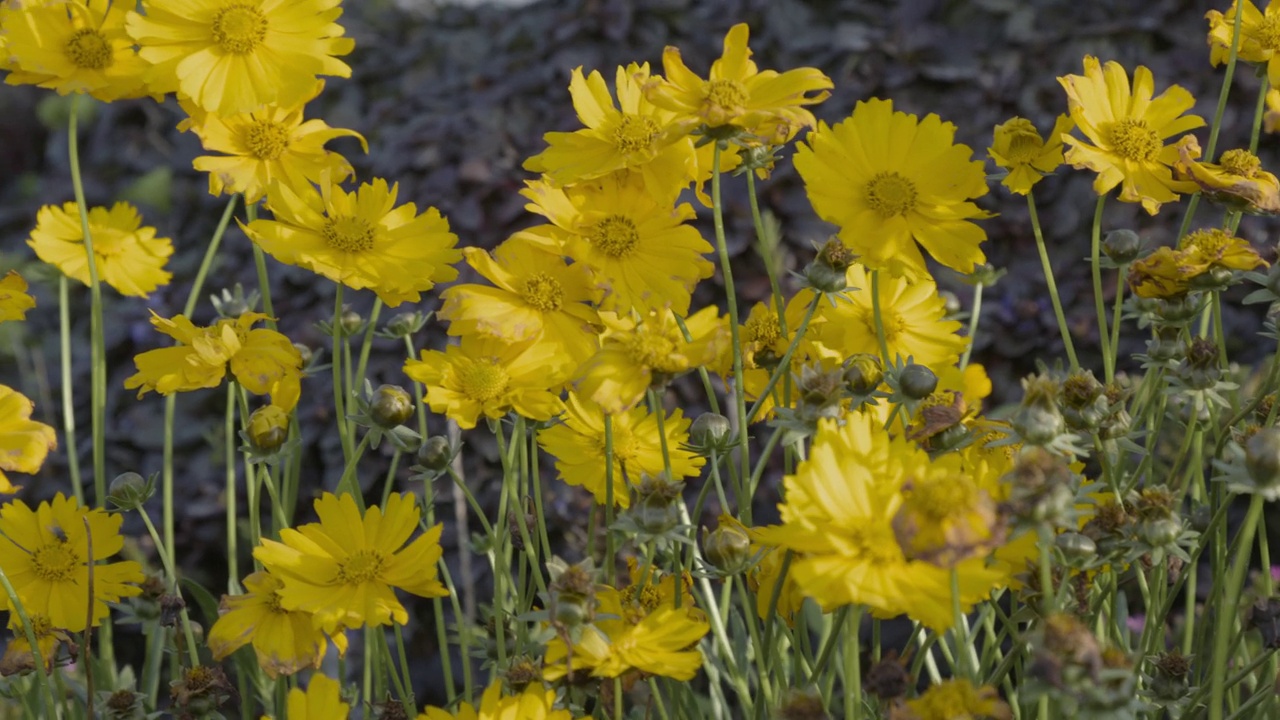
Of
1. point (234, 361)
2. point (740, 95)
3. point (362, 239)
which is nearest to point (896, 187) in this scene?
point (740, 95)

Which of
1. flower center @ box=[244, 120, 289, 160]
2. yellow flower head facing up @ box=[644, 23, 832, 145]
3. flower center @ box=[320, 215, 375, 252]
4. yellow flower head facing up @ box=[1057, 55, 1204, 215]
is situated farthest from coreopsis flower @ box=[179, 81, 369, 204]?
yellow flower head facing up @ box=[1057, 55, 1204, 215]

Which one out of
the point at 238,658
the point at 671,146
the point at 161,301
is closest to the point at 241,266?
the point at 161,301

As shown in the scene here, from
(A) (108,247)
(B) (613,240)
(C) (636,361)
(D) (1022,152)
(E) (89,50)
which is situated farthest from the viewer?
(A) (108,247)

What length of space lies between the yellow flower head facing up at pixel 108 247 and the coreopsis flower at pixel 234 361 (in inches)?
15.8

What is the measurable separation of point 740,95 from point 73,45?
67 cm

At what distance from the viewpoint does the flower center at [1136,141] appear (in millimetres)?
1141

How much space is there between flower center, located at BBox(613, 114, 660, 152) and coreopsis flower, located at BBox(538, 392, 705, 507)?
223 millimetres

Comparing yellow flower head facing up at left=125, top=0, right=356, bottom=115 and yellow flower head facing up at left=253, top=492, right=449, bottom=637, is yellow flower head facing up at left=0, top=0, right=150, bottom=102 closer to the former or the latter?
yellow flower head facing up at left=125, top=0, right=356, bottom=115

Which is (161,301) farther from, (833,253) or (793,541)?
(793,541)

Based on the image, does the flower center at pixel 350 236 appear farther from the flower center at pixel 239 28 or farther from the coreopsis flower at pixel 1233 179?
the coreopsis flower at pixel 1233 179

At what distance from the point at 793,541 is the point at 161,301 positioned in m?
2.72

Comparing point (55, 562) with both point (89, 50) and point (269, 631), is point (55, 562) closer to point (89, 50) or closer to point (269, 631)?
point (269, 631)

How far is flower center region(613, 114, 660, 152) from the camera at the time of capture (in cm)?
102

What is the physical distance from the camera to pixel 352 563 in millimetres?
978
